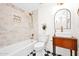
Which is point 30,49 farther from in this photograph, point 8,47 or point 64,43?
point 64,43

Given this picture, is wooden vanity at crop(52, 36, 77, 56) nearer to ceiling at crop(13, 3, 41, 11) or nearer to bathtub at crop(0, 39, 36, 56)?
bathtub at crop(0, 39, 36, 56)

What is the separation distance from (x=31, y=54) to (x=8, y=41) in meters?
0.35

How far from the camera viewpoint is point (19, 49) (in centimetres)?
157

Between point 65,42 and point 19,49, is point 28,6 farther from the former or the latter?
point 65,42

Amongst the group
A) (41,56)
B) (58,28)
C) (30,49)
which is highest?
(58,28)

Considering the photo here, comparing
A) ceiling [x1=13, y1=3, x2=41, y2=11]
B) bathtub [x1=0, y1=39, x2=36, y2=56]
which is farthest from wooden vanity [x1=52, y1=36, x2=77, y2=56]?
ceiling [x1=13, y1=3, x2=41, y2=11]

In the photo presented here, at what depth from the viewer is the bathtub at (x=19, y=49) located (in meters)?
1.56

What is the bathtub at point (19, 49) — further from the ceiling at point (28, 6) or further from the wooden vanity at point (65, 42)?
the ceiling at point (28, 6)

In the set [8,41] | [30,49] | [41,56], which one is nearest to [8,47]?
[8,41]

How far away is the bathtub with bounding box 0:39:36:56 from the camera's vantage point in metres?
1.56

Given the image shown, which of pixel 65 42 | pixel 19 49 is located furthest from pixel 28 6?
pixel 65 42

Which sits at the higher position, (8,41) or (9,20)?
(9,20)

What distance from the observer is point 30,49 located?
1.60 metres

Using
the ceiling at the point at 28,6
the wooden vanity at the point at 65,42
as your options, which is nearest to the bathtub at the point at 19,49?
the wooden vanity at the point at 65,42
